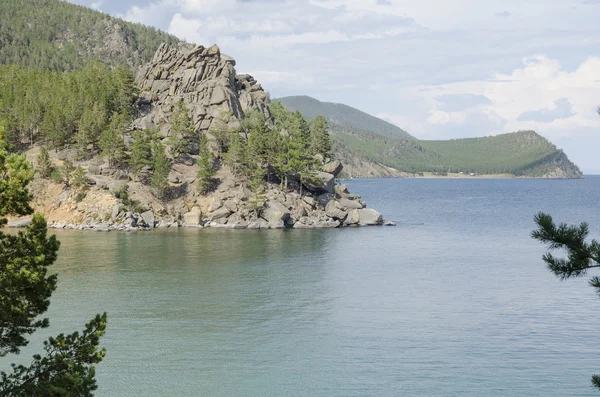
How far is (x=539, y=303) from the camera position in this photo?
5062 cm

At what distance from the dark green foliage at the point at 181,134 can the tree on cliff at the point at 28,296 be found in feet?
311

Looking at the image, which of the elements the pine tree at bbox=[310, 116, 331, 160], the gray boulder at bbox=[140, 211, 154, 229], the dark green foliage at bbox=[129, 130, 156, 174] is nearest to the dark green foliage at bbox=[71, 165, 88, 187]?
the dark green foliage at bbox=[129, 130, 156, 174]

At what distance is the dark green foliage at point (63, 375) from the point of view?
749 inches

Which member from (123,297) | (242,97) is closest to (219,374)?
(123,297)

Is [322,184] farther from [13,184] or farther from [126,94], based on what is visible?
[13,184]

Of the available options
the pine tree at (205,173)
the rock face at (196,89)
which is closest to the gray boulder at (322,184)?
the pine tree at (205,173)

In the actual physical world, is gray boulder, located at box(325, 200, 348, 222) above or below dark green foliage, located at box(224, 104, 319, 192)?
below

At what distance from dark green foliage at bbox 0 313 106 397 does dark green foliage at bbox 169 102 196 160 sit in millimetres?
95366

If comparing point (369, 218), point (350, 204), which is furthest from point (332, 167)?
point (369, 218)

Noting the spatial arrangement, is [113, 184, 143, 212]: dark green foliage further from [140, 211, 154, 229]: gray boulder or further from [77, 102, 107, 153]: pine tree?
[77, 102, 107, 153]: pine tree

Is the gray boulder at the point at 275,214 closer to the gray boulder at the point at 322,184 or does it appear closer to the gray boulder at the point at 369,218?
the gray boulder at the point at 322,184

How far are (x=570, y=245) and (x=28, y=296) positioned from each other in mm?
17011

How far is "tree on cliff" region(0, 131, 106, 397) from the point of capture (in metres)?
19.2

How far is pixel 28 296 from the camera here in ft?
65.9
